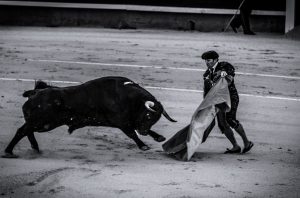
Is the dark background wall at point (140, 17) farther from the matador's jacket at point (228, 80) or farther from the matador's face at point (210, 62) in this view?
the matador's face at point (210, 62)

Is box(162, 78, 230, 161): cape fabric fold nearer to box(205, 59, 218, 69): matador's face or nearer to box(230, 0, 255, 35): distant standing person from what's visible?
box(205, 59, 218, 69): matador's face

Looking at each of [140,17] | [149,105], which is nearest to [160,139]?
[149,105]

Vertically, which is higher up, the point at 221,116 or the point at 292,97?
the point at 221,116

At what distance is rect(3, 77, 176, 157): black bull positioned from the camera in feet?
26.4

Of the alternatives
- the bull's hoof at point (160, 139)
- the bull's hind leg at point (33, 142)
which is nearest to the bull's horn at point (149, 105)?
the bull's hoof at point (160, 139)

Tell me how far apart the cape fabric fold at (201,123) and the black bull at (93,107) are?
0.24 m

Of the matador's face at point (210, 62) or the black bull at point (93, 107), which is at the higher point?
the matador's face at point (210, 62)

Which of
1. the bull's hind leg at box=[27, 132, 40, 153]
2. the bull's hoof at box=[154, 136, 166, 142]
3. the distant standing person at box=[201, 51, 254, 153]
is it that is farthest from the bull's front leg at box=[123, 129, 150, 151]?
the bull's hind leg at box=[27, 132, 40, 153]

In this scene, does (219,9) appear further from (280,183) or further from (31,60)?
(280,183)

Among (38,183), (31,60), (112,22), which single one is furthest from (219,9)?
(38,183)

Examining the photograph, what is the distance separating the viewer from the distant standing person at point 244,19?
19203 mm

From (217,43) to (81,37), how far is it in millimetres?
3327

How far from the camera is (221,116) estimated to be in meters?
8.25

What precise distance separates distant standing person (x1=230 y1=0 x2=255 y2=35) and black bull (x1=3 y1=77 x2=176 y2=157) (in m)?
11.4
